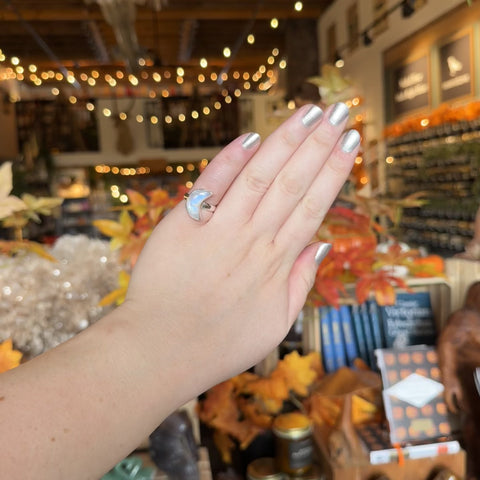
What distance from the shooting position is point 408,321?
154cm

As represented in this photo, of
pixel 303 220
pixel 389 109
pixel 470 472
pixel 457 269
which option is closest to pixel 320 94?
pixel 457 269

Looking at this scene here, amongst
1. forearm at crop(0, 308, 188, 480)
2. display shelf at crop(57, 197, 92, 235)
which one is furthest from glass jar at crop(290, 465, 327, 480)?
display shelf at crop(57, 197, 92, 235)

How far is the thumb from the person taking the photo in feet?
2.01

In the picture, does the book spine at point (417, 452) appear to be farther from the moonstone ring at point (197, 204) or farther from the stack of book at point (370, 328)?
the moonstone ring at point (197, 204)

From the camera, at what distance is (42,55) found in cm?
1009

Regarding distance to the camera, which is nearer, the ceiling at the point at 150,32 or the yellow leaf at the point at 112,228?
the yellow leaf at the point at 112,228

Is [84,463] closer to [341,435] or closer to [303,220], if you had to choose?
[303,220]

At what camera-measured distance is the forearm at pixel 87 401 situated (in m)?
0.41

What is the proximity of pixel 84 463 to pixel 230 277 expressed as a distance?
224 millimetres

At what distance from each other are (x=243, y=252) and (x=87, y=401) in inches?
8.6

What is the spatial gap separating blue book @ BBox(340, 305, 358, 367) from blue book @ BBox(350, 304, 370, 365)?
0.04ft

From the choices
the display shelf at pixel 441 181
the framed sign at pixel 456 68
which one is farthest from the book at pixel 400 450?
the framed sign at pixel 456 68

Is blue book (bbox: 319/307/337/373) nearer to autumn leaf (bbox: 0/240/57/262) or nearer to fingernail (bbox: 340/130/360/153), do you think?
autumn leaf (bbox: 0/240/57/262)

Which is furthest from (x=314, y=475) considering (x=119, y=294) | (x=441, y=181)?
(x=441, y=181)
